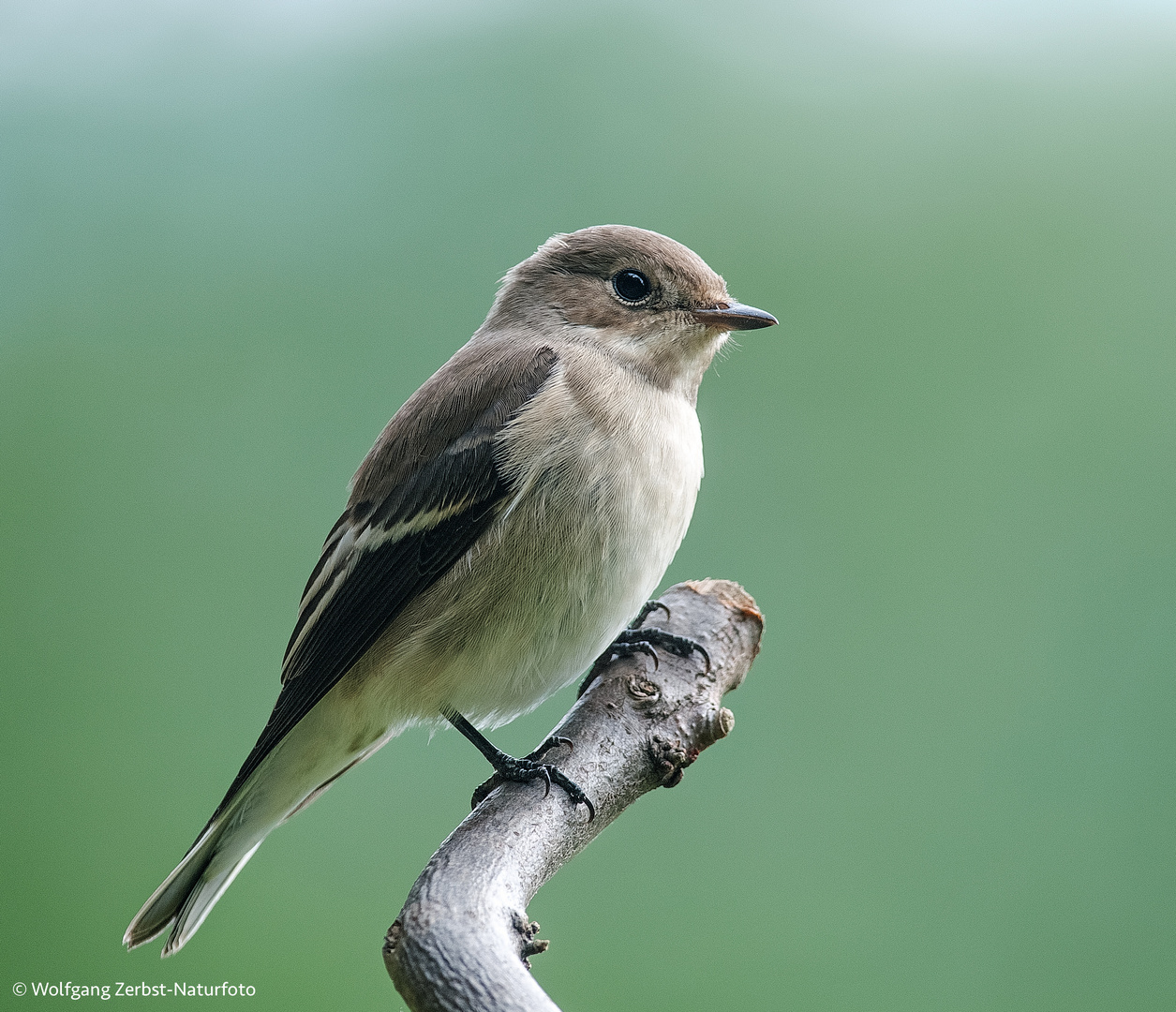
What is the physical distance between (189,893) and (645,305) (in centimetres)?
173

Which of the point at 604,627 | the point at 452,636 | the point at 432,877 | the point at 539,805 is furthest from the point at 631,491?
the point at 432,877

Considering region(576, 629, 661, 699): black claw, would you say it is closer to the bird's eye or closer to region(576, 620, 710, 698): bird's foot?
region(576, 620, 710, 698): bird's foot

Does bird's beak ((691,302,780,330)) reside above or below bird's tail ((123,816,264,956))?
above

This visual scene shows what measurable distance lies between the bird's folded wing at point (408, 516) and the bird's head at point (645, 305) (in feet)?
0.59

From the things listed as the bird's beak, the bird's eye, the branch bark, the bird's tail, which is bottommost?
the bird's tail

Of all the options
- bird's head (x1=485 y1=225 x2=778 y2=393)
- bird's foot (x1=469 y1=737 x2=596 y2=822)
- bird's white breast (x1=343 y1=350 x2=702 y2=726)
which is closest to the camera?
bird's foot (x1=469 y1=737 x2=596 y2=822)

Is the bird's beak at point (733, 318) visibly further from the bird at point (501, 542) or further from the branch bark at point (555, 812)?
the branch bark at point (555, 812)

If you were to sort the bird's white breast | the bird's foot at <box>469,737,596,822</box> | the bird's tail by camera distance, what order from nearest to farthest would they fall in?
the bird's foot at <box>469,737,596,822</box>
the bird's white breast
the bird's tail

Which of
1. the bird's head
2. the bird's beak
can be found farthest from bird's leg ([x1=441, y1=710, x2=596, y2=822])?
the bird's beak

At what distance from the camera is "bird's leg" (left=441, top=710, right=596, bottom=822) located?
208cm

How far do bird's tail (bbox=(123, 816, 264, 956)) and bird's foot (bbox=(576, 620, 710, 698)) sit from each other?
2.93 ft

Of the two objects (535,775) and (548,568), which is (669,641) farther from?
(535,775)

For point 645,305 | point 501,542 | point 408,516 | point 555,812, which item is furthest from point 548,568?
point 645,305

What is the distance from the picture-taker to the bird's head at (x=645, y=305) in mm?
2568
